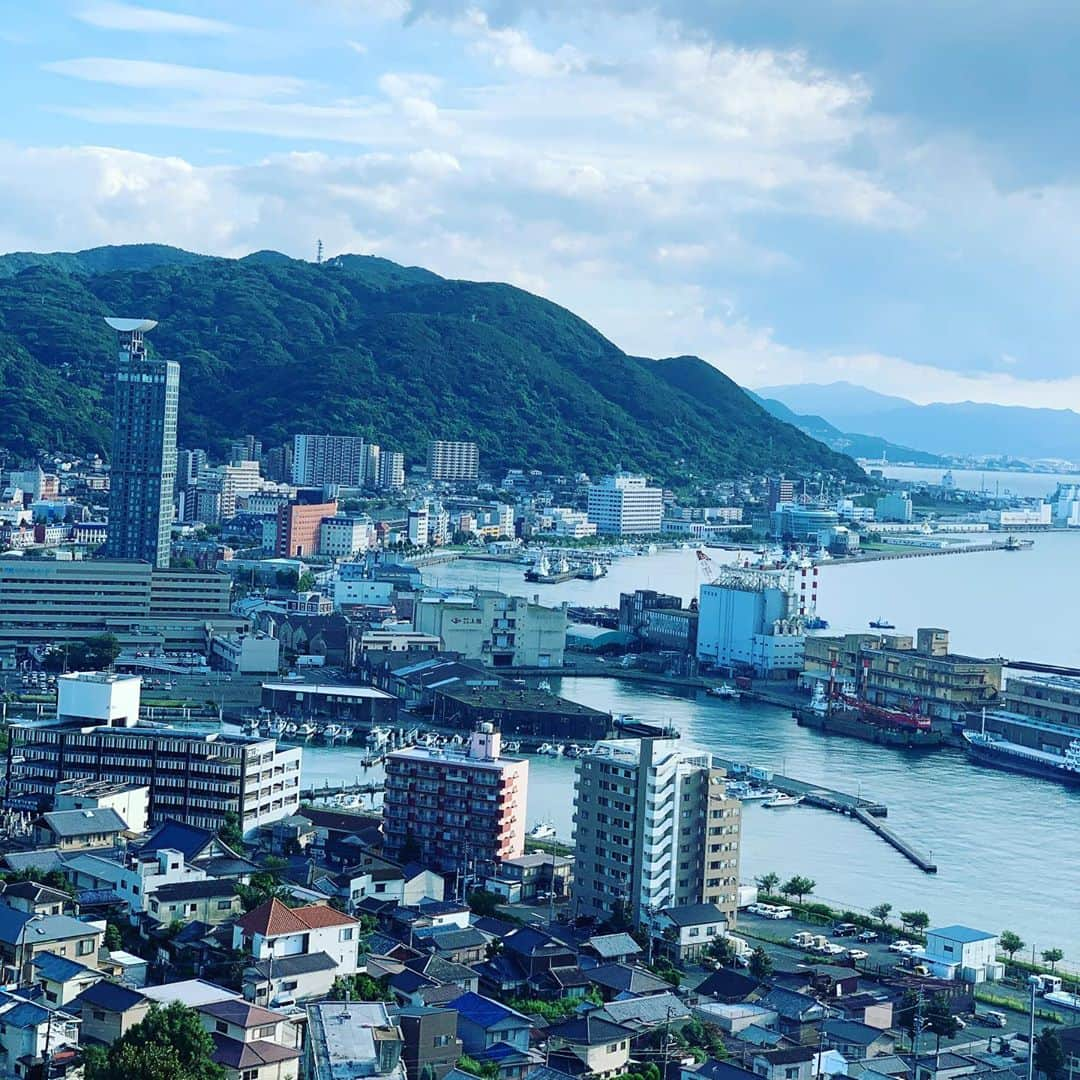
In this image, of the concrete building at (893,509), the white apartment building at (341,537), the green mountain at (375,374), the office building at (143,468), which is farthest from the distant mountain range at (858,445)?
the office building at (143,468)

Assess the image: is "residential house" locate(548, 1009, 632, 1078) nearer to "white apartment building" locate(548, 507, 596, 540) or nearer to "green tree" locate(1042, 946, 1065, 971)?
"green tree" locate(1042, 946, 1065, 971)

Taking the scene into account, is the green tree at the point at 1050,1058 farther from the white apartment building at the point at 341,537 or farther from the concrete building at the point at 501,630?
the white apartment building at the point at 341,537

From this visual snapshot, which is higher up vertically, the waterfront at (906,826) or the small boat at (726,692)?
the small boat at (726,692)

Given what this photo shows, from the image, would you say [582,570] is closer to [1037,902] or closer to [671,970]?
[1037,902]

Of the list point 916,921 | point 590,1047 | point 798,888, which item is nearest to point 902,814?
point 798,888

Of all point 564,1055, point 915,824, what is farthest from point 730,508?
point 564,1055
